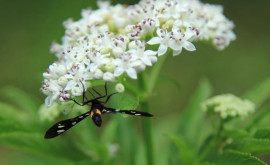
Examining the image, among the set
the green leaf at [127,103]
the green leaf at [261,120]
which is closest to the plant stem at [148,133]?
the green leaf at [127,103]

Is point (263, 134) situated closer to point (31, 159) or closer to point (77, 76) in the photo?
point (77, 76)

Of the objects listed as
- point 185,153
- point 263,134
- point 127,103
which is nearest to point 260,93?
point 263,134

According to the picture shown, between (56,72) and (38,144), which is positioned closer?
(56,72)

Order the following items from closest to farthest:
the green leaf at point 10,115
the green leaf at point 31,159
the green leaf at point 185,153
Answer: the green leaf at point 185,153, the green leaf at point 10,115, the green leaf at point 31,159

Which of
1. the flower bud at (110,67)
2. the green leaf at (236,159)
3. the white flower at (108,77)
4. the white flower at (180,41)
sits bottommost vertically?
the green leaf at (236,159)

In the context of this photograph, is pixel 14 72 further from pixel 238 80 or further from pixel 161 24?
pixel 161 24

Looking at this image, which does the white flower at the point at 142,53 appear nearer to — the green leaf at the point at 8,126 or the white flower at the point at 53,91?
the white flower at the point at 53,91
